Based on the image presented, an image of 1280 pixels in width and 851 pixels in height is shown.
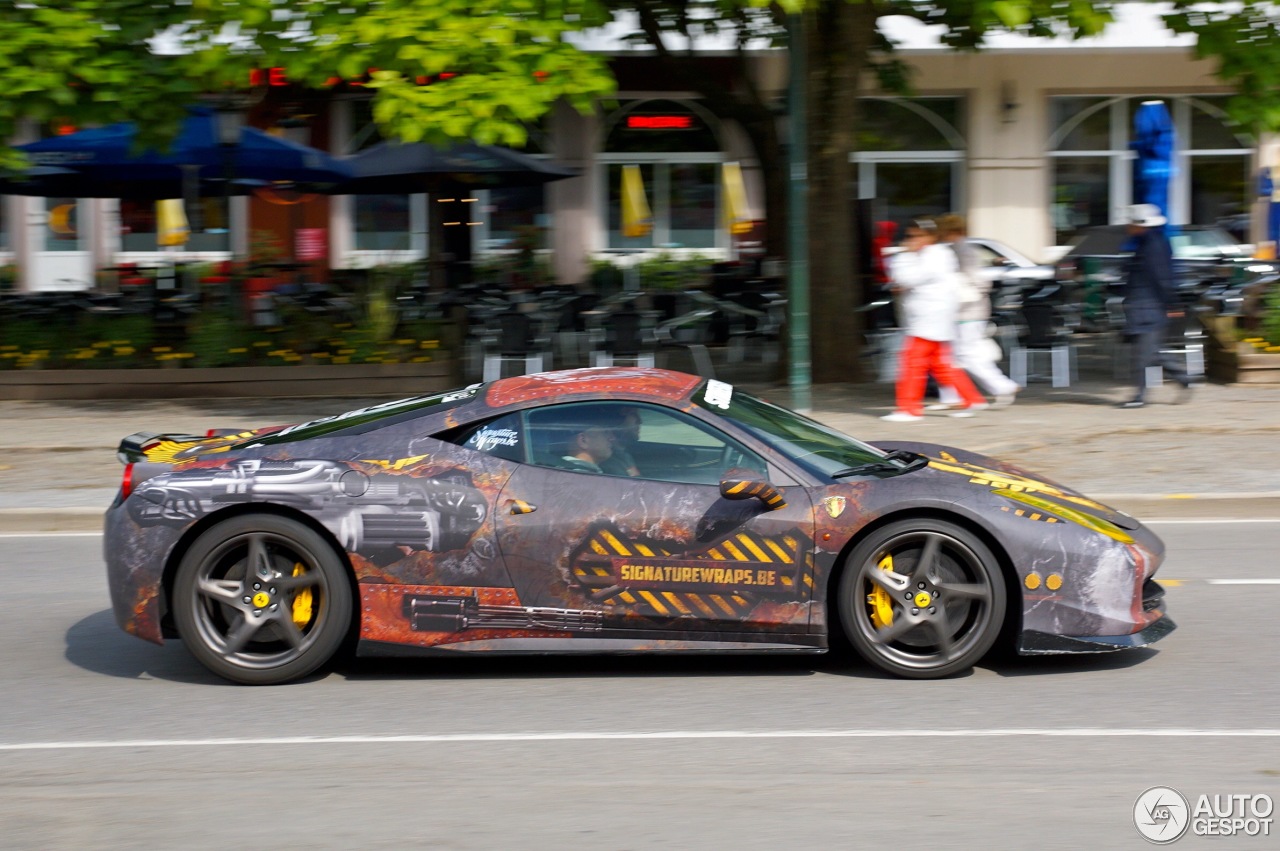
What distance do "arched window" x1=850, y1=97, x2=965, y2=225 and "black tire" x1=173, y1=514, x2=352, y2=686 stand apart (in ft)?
67.7

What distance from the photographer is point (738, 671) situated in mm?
6168

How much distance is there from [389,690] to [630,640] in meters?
1.01

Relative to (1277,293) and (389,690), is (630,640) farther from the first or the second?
(1277,293)

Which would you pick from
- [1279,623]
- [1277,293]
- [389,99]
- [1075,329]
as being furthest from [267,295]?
[1279,623]

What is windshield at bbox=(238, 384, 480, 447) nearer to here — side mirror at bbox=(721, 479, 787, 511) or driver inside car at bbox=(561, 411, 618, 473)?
driver inside car at bbox=(561, 411, 618, 473)

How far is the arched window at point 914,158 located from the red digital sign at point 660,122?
297 cm

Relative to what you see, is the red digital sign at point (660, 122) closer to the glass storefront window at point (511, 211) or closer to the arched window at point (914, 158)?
the glass storefront window at point (511, 211)

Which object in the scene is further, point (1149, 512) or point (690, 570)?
point (1149, 512)

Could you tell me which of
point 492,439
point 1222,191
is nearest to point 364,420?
point 492,439

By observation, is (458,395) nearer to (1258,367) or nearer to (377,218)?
(1258,367)

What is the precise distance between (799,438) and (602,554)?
3.54 ft

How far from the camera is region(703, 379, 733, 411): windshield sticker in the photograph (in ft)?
20.6

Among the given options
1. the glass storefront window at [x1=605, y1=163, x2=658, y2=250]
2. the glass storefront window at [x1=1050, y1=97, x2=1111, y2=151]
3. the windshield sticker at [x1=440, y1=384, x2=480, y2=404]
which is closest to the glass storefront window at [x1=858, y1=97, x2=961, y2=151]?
the glass storefront window at [x1=1050, y1=97, x2=1111, y2=151]

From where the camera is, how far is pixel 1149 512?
9750mm
